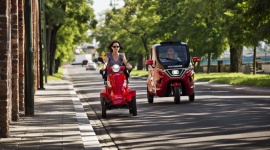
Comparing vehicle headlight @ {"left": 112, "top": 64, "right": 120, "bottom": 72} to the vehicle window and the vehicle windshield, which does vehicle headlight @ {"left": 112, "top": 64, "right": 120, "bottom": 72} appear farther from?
the vehicle window

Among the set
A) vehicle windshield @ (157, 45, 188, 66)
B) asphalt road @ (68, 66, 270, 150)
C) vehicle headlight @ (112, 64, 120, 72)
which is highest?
vehicle windshield @ (157, 45, 188, 66)

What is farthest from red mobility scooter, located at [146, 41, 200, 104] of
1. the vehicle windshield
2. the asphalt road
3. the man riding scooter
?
the man riding scooter

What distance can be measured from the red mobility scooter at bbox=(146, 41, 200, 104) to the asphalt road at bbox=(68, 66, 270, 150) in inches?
34.8

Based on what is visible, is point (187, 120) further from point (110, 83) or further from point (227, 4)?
point (227, 4)

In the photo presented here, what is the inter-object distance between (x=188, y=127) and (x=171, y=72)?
8189mm

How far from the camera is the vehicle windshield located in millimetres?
23484

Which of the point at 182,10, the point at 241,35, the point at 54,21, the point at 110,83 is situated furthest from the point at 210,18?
the point at 110,83

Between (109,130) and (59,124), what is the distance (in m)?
1.07

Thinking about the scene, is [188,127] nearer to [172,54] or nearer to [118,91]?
[118,91]

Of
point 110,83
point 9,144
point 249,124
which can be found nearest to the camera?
point 9,144

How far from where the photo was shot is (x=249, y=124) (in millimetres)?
14914

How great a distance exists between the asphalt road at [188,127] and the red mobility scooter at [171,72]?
88 cm

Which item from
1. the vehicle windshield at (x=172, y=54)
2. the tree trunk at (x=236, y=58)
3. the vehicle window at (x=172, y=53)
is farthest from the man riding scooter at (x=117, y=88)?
the tree trunk at (x=236, y=58)

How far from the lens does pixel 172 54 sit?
78.1 feet
